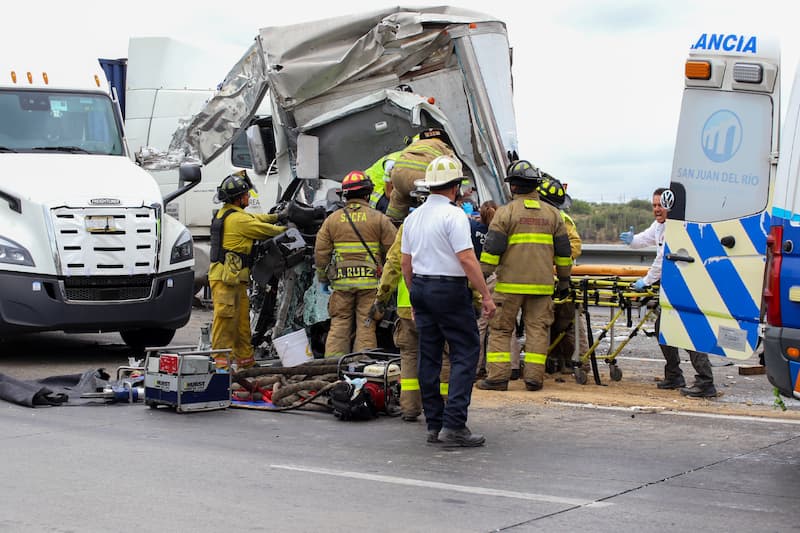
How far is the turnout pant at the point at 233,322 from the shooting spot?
35.1 feet

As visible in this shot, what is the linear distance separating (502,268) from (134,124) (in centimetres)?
905

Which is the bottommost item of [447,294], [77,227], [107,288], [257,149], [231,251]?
[107,288]

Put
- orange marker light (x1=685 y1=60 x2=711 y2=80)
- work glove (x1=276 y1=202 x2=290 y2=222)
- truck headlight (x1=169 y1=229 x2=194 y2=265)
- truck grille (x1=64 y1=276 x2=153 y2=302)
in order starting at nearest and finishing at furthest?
orange marker light (x1=685 y1=60 x2=711 y2=80) → work glove (x1=276 y1=202 x2=290 y2=222) → truck grille (x1=64 y1=276 x2=153 y2=302) → truck headlight (x1=169 y1=229 x2=194 y2=265)

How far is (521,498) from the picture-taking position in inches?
237

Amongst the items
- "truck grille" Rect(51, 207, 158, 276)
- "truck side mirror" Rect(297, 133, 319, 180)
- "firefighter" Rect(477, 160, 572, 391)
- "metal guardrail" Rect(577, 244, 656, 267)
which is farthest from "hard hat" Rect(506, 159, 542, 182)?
"metal guardrail" Rect(577, 244, 656, 267)

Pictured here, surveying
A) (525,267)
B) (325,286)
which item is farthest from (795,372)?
(325,286)

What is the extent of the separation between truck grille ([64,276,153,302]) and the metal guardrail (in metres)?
9.94

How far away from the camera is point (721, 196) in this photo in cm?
785

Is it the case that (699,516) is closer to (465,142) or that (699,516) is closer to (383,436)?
(383,436)

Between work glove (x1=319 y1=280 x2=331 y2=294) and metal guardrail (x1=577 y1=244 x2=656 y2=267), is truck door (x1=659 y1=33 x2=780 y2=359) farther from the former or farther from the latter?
metal guardrail (x1=577 y1=244 x2=656 y2=267)

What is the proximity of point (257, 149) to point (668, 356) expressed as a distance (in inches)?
229

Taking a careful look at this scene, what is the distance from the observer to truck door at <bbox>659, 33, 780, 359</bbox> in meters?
7.52

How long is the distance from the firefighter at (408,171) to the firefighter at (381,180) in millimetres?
320

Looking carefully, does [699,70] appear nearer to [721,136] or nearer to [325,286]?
[721,136]
